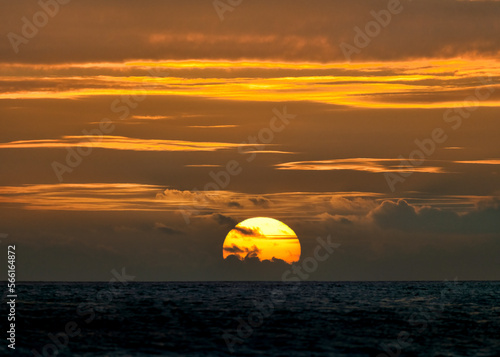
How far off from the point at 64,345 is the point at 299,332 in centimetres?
2397

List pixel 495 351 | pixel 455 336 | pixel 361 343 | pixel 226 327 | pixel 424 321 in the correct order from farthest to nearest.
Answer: pixel 424 321 → pixel 226 327 → pixel 455 336 → pixel 361 343 → pixel 495 351

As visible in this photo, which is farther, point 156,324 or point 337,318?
point 337,318

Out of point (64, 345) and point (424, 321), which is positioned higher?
point (424, 321)

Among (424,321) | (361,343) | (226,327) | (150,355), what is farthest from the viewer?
(424,321)

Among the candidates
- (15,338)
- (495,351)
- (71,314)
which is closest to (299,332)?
(495,351)

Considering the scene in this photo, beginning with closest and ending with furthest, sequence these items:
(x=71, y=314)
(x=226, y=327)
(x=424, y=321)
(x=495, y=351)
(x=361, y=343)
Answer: (x=495, y=351) → (x=361, y=343) → (x=226, y=327) → (x=424, y=321) → (x=71, y=314)

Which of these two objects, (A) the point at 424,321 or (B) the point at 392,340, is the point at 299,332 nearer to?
(B) the point at 392,340

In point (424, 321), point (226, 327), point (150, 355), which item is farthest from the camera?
point (424, 321)

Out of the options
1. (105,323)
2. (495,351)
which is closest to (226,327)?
A: (105,323)

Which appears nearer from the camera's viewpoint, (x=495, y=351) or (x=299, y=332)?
(x=495, y=351)

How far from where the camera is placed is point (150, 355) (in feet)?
181

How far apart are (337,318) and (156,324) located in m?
24.2

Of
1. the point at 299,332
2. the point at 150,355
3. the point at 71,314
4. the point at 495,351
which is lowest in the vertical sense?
the point at 150,355

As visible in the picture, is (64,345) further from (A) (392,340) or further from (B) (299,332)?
(A) (392,340)
